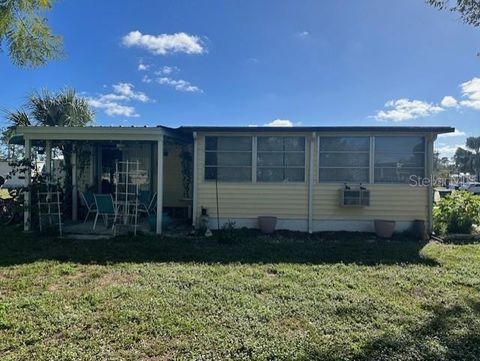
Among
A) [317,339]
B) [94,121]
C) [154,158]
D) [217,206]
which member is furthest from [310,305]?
[94,121]

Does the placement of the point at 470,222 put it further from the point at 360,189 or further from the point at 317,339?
the point at 317,339

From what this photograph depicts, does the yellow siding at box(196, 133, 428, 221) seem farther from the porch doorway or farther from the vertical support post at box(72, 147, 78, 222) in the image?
the vertical support post at box(72, 147, 78, 222)

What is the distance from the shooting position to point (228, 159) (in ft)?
28.7

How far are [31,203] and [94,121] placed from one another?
7.02 m

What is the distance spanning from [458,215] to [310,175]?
373 cm

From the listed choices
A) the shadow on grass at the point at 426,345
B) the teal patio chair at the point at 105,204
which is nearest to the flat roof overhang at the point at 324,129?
the teal patio chair at the point at 105,204

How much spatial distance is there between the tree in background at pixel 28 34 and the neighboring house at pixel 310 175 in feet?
11.8

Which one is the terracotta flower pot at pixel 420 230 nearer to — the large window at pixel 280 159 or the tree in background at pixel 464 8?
the large window at pixel 280 159

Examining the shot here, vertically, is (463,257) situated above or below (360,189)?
below

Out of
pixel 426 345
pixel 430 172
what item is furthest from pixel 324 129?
pixel 426 345

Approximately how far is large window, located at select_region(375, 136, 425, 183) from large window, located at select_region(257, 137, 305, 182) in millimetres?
1762

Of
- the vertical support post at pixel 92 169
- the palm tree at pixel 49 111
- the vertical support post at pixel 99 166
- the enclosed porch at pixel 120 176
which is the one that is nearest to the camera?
the enclosed porch at pixel 120 176

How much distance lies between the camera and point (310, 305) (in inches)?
159

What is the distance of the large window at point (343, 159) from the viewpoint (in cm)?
861
